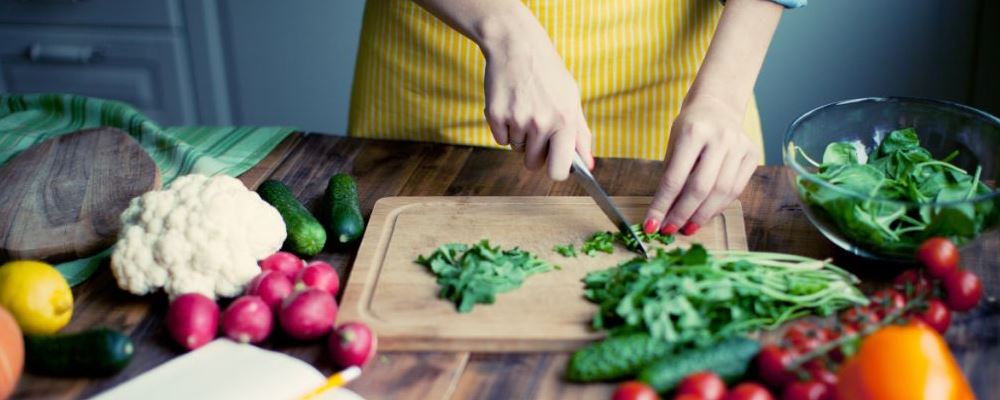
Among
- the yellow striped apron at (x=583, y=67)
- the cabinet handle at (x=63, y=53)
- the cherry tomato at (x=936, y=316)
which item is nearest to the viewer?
the cherry tomato at (x=936, y=316)

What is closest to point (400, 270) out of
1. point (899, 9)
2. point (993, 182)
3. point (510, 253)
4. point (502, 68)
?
point (510, 253)

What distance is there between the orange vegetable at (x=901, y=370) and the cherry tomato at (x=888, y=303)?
0.16 metres

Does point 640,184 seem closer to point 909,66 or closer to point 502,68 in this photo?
point 502,68

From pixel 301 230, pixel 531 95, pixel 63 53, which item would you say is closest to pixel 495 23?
pixel 531 95

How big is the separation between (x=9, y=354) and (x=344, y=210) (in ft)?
1.71

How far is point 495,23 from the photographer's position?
54.8 inches

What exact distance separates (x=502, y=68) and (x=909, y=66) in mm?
1956

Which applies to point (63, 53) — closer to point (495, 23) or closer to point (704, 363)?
point (495, 23)

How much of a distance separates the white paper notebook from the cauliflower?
137 millimetres

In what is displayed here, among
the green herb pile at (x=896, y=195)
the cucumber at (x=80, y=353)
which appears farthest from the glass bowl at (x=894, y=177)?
the cucumber at (x=80, y=353)

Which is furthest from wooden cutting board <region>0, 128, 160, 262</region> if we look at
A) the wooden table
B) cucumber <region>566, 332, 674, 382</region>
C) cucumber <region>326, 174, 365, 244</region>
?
cucumber <region>566, 332, 674, 382</region>

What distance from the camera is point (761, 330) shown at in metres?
1.12

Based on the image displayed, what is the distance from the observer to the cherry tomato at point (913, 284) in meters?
1.10

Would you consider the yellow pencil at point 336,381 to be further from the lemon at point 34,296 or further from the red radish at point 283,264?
the lemon at point 34,296
